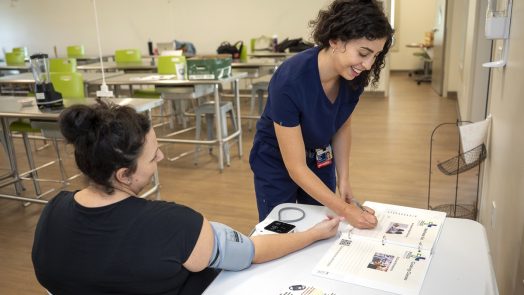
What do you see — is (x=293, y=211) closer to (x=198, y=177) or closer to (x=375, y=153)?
(x=198, y=177)

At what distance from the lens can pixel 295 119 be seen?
140 cm

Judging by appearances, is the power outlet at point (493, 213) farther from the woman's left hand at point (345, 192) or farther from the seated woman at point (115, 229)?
the seated woman at point (115, 229)

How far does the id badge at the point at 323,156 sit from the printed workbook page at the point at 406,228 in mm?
282

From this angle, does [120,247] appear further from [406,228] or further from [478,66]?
[478,66]

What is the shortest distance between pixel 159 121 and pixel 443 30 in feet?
14.8

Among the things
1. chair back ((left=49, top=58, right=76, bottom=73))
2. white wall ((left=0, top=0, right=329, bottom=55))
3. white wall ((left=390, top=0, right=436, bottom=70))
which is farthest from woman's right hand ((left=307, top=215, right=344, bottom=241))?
white wall ((left=390, top=0, right=436, bottom=70))

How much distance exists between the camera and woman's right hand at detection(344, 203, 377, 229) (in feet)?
4.25

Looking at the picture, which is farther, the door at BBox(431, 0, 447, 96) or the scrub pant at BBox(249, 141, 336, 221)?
the door at BBox(431, 0, 447, 96)

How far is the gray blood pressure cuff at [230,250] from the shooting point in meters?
1.03

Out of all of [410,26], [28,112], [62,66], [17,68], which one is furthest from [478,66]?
[410,26]

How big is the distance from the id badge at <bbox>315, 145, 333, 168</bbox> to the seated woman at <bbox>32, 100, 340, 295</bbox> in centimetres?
67

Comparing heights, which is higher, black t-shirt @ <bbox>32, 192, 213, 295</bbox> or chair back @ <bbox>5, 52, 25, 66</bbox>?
chair back @ <bbox>5, 52, 25, 66</bbox>

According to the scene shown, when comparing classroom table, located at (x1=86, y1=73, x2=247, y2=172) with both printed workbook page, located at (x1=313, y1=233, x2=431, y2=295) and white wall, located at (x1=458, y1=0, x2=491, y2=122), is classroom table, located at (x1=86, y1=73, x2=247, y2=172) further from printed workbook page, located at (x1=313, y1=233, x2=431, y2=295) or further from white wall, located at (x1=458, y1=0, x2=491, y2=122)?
printed workbook page, located at (x1=313, y1=233, x2=431, y2=295)

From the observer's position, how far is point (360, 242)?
48.6 inches
